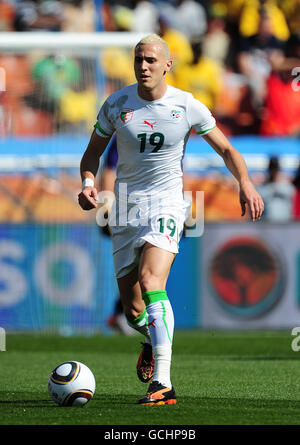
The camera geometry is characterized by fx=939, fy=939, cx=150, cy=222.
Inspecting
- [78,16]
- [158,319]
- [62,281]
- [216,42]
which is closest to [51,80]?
[78,16]

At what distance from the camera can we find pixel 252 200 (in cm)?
568

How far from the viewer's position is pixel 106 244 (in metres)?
13.3

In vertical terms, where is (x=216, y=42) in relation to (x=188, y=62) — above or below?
above

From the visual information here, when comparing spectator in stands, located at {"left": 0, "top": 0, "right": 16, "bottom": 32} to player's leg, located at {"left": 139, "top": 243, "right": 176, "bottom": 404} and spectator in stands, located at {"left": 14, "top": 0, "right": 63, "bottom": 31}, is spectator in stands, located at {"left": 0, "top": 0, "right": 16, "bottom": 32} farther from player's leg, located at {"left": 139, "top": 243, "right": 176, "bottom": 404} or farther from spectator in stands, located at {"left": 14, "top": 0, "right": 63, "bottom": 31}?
player's leg, located at {"left": 139, "top": 243, "right": 176, "bottom": 404}

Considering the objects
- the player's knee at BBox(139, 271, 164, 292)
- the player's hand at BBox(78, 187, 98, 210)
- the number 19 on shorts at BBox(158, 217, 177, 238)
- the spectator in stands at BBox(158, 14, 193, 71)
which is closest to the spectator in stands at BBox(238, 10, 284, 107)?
the spectator in stands at BBox(158, 14, 193, 71)

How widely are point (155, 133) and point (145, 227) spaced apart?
0.60 meters

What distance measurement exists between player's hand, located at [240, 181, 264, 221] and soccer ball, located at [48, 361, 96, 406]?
141 cm

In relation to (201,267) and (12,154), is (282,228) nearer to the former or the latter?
(201,267)

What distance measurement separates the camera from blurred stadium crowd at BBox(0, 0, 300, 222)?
1388cm

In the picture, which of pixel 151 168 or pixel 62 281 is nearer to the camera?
pixel 151 168

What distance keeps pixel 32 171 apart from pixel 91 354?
432 centimetres

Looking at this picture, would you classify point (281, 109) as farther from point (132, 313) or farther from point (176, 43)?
point (132, 313)
